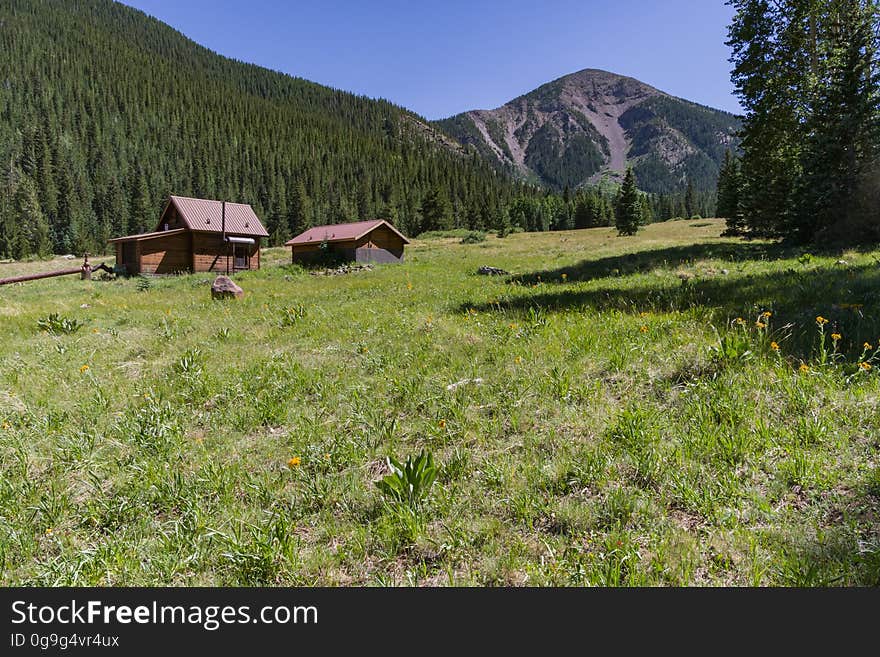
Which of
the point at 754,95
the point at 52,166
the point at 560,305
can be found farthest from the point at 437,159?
the point at 560,305

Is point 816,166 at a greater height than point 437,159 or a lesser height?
lesser

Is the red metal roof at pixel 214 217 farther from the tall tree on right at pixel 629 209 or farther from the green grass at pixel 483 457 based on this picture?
the tall tree on right at pixel 629 209

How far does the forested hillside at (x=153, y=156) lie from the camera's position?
99062 millimetres

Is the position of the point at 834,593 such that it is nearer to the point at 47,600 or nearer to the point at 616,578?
the point at 616,578

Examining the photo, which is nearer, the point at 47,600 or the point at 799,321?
the point at 47,600

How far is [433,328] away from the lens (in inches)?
318

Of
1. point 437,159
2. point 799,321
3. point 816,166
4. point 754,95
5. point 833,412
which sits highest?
point 437,159

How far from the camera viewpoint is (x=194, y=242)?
40.1 m

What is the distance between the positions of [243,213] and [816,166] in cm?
4531

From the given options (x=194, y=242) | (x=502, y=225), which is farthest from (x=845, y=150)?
(x=502, y=225)

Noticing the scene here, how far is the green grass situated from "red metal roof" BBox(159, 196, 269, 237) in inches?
1500

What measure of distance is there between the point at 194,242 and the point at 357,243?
15386 mm

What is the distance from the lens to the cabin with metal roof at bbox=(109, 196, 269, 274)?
125 feet

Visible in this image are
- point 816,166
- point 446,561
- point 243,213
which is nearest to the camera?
point 446,561
